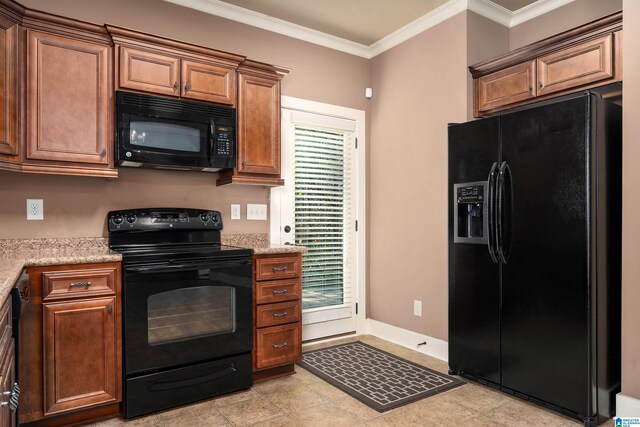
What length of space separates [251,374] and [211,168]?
4.69ft

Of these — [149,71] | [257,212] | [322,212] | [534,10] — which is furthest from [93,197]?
[534,10]

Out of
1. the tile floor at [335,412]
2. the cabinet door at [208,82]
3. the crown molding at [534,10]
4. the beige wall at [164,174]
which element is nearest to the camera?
the tile floor at [335,412]

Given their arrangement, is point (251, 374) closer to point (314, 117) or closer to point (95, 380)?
point (95, 380)

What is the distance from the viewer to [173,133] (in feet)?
9.10

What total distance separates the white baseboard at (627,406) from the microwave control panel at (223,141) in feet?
8.99

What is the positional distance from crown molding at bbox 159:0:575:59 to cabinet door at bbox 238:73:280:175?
66cm

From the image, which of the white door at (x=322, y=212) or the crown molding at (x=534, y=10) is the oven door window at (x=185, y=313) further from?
the crown molding at (x=534, y=10)

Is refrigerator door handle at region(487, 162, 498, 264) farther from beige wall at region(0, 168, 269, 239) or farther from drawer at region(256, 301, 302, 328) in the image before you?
beige wall at region(0, 168, 269, 239)

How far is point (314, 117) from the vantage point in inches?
149

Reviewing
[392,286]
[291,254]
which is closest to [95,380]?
[291,254]

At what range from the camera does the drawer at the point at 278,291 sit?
9.46 ft

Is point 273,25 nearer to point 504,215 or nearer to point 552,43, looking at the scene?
point 552,43

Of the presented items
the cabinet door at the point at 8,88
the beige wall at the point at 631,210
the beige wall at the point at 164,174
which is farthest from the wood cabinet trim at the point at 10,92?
the beige wall at the point at 631,210

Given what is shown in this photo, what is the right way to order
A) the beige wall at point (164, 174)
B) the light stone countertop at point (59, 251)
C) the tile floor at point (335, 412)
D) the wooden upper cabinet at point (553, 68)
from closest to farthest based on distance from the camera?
1. the light stone countertop at point (59, 251)
2. the tile floor at point (335, 412)
3. the wooden upper cabinet at point (553, 68)
4. the beige wall at point (164, 174)
